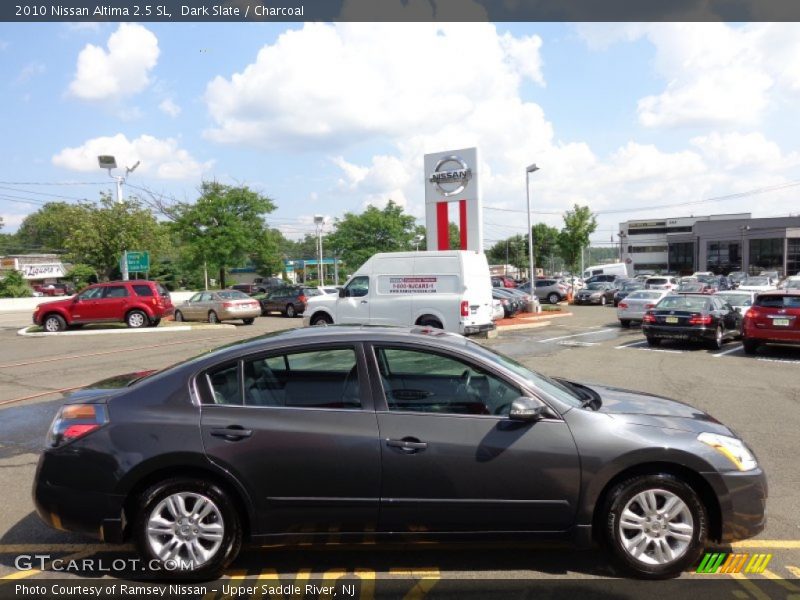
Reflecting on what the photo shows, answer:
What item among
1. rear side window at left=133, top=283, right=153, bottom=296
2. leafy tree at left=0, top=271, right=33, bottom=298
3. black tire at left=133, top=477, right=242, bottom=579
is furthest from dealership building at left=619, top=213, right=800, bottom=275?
black tire at left=133, top=477, right=242, bottom=579

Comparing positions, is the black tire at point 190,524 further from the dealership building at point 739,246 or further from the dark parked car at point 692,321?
the dealership building at point 739,246

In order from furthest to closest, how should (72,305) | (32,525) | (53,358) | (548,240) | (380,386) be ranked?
(548,240)
(72,305)
(53,358)
(32,525)
(380,386)

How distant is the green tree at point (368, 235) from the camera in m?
54.0

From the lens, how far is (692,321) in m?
15.3

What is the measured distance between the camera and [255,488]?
3564mm

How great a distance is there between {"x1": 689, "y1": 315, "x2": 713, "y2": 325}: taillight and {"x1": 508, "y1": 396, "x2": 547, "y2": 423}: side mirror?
43.9 ft

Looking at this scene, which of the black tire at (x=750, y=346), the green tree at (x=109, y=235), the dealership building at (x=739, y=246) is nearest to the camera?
the black tire at (x=750, y=346)

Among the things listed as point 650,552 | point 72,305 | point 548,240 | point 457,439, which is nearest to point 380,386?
point 457,439

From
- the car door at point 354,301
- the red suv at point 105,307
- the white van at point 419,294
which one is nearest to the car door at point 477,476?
the white van at point 419,294

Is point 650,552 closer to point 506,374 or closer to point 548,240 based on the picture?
point 506,374

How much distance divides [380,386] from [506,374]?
81 centimetres

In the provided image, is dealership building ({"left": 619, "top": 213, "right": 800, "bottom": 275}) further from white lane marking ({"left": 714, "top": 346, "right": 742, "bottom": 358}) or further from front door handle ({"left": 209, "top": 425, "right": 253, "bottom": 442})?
front door handle ({"left": 209, "top": 425, "right": 253, "bottom": 442})

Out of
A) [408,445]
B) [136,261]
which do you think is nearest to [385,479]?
[408,445]

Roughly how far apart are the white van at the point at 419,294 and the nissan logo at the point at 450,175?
25.0 feet
